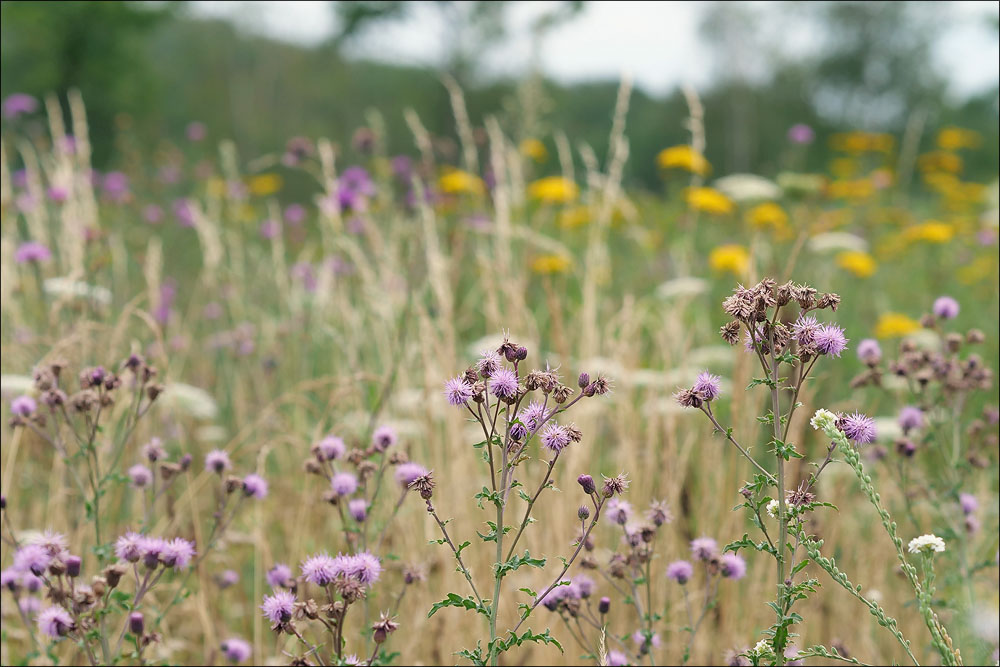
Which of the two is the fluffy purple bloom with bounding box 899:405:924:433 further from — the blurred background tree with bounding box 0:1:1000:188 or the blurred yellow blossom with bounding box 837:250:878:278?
the blurred background tree with bounding box 0:1:1000:188

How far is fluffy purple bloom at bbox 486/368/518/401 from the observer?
1.14 metres

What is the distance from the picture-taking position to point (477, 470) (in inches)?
103

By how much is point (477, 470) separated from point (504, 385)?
1.51 m

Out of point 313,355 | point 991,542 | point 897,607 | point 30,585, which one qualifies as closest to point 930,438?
point 991,542

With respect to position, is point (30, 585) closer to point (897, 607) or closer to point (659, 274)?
point (897, 607)

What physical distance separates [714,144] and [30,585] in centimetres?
2869

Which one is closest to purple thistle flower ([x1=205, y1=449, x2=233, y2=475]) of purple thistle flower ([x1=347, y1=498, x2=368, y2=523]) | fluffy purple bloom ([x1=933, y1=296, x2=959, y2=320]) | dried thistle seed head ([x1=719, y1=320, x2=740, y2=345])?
purple thistle flower ([x1=347, y1=498, x2=368, y2=523])

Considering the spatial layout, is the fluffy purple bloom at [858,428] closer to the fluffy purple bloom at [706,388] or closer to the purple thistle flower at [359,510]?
the fluffy purple bloom at [706,388]

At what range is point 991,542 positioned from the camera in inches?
90.9

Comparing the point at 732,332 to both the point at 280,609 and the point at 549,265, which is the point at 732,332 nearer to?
the point at 280,609

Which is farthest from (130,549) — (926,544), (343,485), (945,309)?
(945,309)

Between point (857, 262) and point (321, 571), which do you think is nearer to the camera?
point (321, 571)

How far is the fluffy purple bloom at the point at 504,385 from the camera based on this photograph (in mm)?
1138

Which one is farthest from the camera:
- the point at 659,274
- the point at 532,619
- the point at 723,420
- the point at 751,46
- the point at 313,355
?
the point at 751,46
